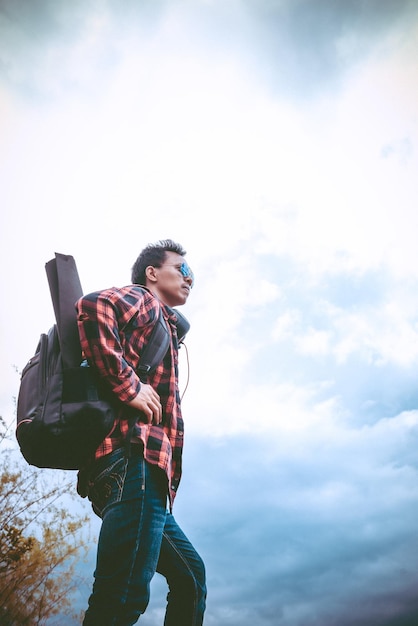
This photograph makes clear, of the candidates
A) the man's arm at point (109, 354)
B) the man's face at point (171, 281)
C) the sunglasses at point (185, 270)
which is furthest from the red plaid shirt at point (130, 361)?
the sunglasses at point (185, 270)

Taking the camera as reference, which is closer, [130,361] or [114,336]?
[114,336]

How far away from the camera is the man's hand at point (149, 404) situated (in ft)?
6.26

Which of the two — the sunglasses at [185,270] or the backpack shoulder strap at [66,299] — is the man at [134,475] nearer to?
the backpack shoulder strap at [66,299]

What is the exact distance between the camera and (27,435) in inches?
67.7

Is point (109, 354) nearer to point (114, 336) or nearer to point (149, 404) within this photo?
point (114, 336)

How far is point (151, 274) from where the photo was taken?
2.92 m

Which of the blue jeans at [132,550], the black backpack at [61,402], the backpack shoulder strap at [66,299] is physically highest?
the backpack shoulder strap at [66,299]

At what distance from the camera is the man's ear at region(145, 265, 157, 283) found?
290 centimetres

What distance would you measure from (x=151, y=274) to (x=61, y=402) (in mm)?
1355

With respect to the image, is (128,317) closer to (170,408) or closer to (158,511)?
(170,408)

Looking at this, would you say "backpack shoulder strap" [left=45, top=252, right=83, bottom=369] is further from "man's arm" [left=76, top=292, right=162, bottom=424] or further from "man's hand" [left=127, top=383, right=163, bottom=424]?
"man's hand" [left=127, top=383, right=163, bottom=424]

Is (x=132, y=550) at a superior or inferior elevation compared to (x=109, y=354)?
inferior

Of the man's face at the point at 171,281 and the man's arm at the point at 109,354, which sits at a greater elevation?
the man's face at the point at 171,281

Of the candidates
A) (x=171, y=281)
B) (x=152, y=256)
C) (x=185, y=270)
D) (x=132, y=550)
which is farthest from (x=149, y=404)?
(x=152, y=256)
